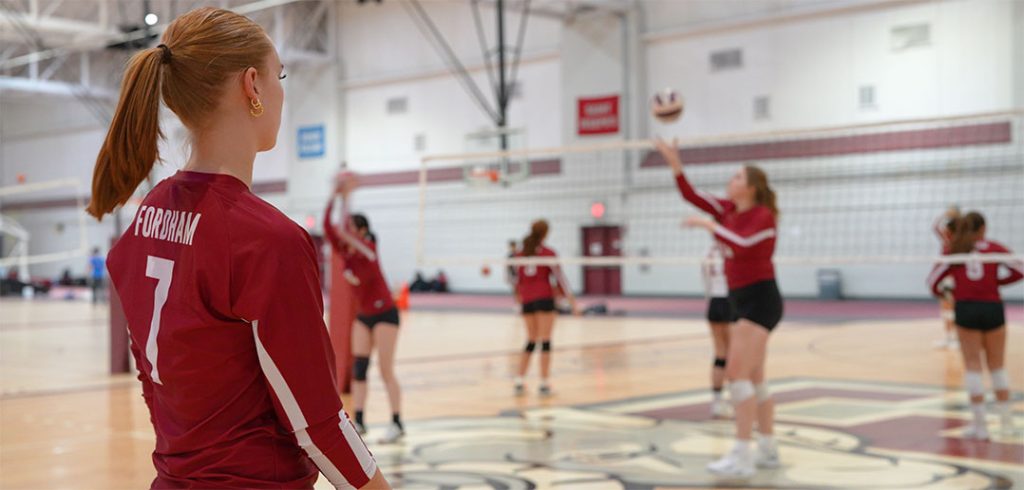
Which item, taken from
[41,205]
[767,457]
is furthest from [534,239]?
[41,205]

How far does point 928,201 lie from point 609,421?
15313 millimetres

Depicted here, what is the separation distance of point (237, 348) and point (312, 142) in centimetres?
3195

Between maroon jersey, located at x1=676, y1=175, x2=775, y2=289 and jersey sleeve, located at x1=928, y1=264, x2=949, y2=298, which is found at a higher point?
maroon jersey, located at x1=676, y1=175, x2=775, y2=289

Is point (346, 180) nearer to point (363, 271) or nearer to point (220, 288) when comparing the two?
point (363, 271)

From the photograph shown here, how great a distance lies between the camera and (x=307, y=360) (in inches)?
65.6

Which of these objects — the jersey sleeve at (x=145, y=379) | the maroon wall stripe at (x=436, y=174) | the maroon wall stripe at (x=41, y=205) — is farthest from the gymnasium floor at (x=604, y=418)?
the maroon wall stripe at (x=41, y=205)

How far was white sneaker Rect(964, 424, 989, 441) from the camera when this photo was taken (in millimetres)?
7184

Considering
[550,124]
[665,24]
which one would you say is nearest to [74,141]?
[550,124]

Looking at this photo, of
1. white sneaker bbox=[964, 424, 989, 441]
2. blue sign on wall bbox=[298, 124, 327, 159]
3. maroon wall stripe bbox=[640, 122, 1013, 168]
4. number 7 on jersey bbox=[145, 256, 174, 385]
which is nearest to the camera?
number 7 on jersey bbox=[145, 256, 174, 385]

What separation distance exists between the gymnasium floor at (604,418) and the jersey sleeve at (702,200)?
1.63m

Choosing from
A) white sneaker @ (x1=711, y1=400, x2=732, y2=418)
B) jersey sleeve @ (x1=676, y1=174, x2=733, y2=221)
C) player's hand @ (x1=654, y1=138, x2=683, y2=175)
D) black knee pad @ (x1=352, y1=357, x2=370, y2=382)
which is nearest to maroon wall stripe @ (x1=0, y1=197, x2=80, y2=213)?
black knee pad @ (x1=352, y1=357, x2=370, y2=382)

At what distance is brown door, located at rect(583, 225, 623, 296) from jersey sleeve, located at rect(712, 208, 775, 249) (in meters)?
20.1

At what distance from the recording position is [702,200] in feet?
22.6

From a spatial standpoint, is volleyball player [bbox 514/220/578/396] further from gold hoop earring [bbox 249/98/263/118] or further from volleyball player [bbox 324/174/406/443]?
gold hoop earring [bbox 249/98/263/118]
